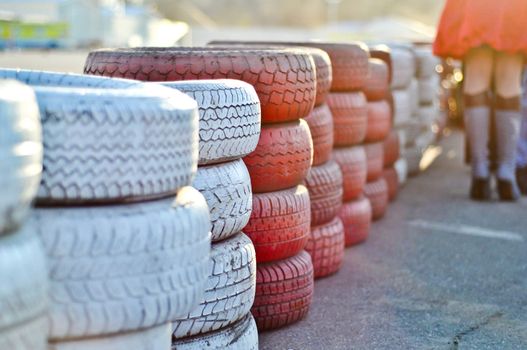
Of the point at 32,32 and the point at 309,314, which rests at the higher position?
the point at 309,314

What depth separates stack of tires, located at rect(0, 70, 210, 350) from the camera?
1.93 metres

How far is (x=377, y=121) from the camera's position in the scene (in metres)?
5.21

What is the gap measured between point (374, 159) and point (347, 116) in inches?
29.9

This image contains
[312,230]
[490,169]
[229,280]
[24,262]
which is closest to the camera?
[24,262]

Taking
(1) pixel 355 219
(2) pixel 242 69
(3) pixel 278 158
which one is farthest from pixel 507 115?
(2) pixel 242 69

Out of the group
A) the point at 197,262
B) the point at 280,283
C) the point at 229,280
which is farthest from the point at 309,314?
the point at 197,262

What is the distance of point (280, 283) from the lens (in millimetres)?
3359

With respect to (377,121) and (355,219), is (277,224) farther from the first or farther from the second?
(377,121)

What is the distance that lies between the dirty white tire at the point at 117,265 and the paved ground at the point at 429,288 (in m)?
1.13

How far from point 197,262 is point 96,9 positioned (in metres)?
19.1

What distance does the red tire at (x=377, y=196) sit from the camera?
17.5ft

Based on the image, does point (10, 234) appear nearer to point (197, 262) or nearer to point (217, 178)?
point (197, 262)

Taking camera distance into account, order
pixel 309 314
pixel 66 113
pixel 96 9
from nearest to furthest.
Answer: pixel 66 113, pixel 309 314, pixel 96 9

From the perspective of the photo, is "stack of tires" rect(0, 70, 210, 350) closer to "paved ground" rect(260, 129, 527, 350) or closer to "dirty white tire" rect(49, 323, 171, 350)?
"dirty white tire" rect(49, 323, 171, 350)
